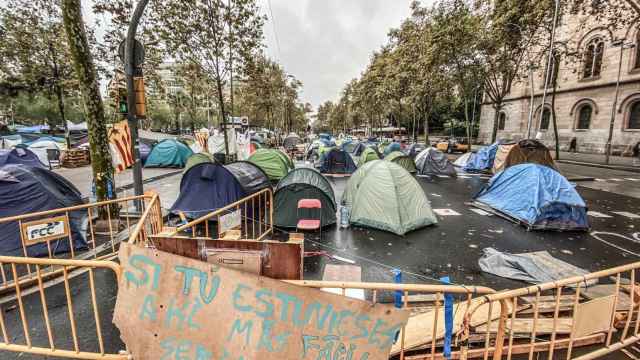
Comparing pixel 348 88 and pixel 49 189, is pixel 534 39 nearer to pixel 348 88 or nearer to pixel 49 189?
pixel 49 189

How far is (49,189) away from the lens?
5488mm

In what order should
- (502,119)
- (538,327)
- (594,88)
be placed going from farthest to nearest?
1. (502,119)
2. (594,88)
3. (538,327)

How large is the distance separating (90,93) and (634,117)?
114 ft

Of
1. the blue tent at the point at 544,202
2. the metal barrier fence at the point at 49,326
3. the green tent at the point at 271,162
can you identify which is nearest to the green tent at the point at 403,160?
the green tent at the point at 271,162

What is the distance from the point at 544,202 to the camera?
271 inches

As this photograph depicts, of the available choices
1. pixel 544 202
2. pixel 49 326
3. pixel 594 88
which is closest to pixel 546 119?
pixel 594 88

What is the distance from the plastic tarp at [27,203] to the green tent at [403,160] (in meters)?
13.6

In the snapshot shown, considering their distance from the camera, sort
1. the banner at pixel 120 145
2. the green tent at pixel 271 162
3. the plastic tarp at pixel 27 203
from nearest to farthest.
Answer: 1. the plastic tarp at pixel 27 203
2. the banner at pixel 120 145
3. the green tent at pixel 271 162

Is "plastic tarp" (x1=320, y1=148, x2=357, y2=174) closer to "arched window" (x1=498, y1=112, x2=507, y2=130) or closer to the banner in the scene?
the banner

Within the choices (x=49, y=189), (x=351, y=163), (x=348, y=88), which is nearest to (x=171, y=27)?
(x=49, y=189)

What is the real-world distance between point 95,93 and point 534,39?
70.5ft

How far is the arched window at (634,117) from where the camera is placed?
2153 centimetres

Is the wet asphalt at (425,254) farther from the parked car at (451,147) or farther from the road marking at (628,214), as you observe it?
the parked car at (451,147)

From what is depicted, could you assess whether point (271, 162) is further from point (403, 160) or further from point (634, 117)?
point (634, 117)
